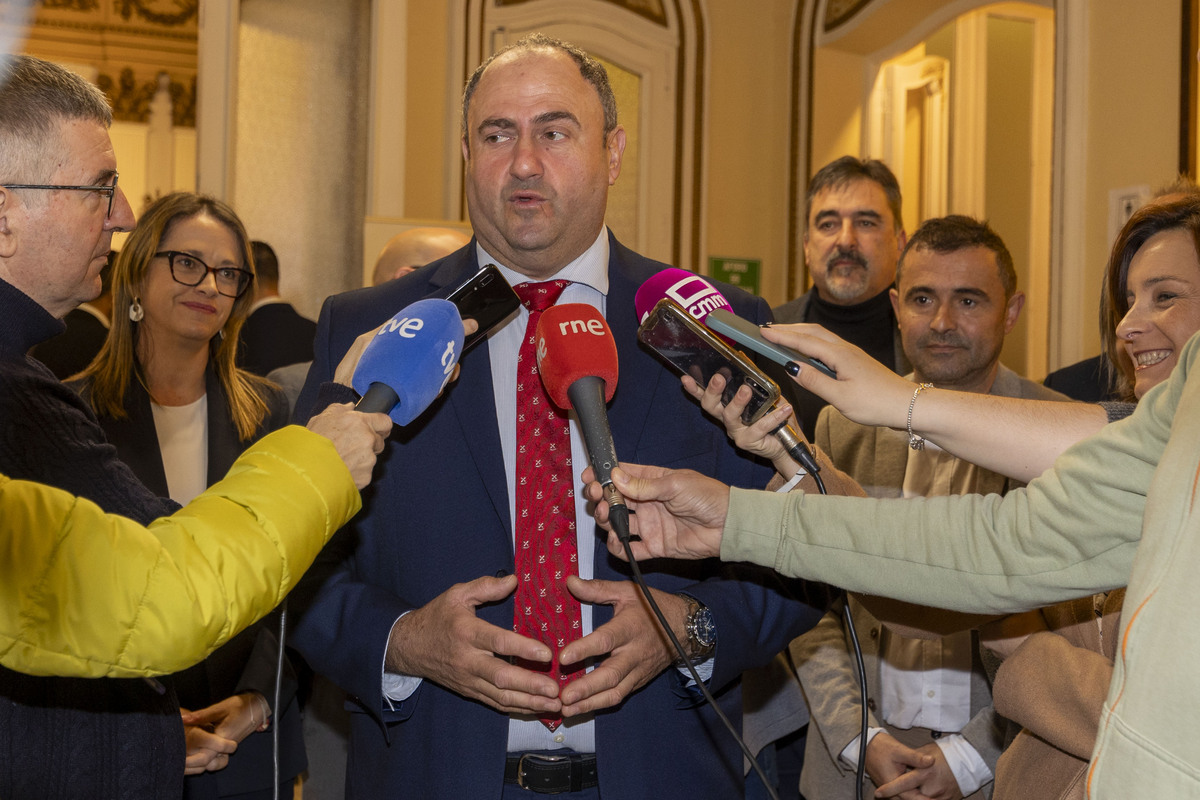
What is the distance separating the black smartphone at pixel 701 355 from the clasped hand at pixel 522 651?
349mm

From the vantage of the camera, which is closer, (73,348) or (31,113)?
(31,113)

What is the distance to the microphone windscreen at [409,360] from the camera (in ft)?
4.82

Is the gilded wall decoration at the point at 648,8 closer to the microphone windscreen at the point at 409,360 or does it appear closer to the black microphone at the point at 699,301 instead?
the black microphone at the point at 699,301

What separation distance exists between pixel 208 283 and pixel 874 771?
203 centimetres

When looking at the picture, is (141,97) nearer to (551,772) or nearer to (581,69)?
(581,69)

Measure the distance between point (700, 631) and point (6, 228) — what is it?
3.88 feet

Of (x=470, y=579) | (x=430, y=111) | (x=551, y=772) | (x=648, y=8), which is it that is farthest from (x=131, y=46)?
(x=551, y=772)

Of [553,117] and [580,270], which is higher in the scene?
[553,117]

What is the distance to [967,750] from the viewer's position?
7.54 ft

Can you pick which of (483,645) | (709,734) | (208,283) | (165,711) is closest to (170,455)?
(208,283)

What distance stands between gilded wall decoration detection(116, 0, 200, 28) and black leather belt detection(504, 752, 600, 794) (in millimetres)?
10190

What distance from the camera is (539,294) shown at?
189cm

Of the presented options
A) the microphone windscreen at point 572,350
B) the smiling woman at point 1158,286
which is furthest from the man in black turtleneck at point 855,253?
the microphone windscreen at point 572,350

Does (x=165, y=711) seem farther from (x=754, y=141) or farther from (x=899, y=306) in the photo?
(x=754, y=141)
